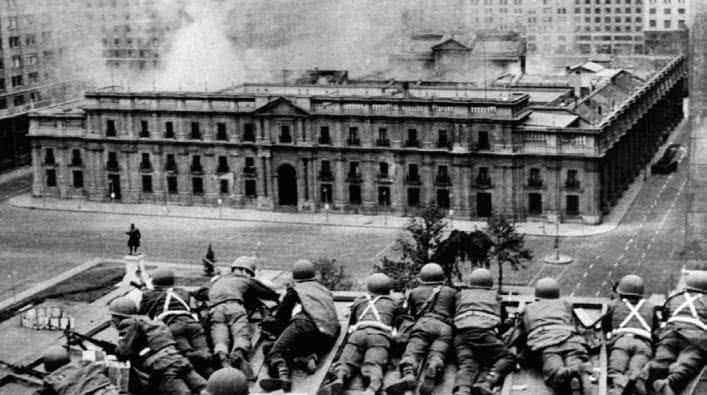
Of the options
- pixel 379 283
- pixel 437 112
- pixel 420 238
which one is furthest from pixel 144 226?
pixel 379 283

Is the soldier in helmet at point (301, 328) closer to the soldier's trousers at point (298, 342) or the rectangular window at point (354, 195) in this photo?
the soldier's trousers at point (298, 342)

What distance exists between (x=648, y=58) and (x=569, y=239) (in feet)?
220

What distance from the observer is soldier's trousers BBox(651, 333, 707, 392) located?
21734 mm

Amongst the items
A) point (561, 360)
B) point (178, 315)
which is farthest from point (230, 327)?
point (561, 360)

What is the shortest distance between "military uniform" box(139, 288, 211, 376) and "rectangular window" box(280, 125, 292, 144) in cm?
9949

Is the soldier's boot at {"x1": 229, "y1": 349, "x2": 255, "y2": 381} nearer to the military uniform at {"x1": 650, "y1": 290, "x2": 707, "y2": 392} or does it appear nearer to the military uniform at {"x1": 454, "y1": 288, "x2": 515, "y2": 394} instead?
the military uniform at {"x1": 454, "y1": 288, "x2": 515, "y2": 394}

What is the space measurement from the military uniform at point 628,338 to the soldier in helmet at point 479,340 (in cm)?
193

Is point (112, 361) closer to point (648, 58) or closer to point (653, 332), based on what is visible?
point (653, 332)

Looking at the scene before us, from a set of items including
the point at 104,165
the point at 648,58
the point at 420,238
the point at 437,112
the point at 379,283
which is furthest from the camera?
the point at 648,58

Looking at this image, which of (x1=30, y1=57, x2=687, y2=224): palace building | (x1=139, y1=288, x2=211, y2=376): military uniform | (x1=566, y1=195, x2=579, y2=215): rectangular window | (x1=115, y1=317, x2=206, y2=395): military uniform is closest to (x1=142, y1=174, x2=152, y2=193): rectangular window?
(x1=30, y1=57, x2=687, y2=224): palace building

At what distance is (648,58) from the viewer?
169 m

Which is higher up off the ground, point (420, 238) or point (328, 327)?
point (328, 327)

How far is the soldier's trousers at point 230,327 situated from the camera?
79.7 feet

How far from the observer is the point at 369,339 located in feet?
77.0
